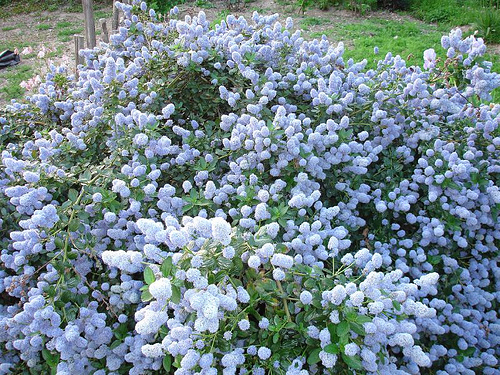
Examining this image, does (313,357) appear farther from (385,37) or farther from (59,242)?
(385,37)

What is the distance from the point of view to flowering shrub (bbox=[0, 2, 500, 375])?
1.46 metres

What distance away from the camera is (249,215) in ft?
6.29

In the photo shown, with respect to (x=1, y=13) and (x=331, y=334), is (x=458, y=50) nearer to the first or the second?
(x=331, y=334)

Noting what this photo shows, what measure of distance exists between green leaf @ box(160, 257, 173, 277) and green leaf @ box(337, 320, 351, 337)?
0.56 m

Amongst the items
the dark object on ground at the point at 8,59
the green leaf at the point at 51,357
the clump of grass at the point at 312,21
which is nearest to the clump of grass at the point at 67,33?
the dark object on ground at the point at 8,59

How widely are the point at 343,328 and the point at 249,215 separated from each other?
0.67 metres

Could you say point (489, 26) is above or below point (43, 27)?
above

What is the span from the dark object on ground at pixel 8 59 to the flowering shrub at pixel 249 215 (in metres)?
4.19

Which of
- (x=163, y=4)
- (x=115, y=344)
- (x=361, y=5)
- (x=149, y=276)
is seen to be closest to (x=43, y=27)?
(x=163, y=4)

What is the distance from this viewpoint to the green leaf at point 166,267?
137 centimetres

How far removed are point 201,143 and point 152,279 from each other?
3.44 feet

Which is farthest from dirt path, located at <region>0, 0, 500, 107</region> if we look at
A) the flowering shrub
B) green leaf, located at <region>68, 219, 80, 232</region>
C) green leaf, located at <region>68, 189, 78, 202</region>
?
green leaf, located at <region>68, 219, 80, 232</region>

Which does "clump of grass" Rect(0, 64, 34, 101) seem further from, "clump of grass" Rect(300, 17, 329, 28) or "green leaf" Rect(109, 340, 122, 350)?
"green leaf" Rect(109, 340, 122, 350)

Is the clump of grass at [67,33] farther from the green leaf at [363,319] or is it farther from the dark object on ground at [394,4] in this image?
the green leaf at [363,319]
